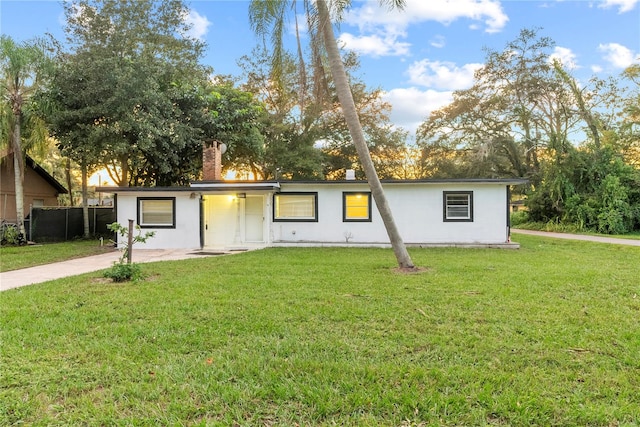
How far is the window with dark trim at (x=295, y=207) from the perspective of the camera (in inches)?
495

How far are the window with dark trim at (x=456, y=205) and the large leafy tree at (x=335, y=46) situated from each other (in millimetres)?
5172

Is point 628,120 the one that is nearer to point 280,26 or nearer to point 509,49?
point 509,49

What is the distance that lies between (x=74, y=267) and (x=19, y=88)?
29.3ft

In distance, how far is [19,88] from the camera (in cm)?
1305

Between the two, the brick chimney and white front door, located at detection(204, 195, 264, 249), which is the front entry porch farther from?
the brick chimney

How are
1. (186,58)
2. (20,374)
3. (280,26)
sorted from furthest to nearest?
1. (186,58)
2. (280,26)
3. (20,374)

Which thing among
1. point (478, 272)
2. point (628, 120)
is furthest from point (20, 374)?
point (628, 120)

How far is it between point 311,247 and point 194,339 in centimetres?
839

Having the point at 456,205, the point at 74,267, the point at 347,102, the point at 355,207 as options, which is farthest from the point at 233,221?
the point at 456,205

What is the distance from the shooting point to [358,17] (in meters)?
8.33

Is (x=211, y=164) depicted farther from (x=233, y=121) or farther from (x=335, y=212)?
(x=335, y=212)

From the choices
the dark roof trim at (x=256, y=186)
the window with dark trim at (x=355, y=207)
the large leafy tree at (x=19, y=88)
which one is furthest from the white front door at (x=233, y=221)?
the large leafy tree at (x=19, y=88)

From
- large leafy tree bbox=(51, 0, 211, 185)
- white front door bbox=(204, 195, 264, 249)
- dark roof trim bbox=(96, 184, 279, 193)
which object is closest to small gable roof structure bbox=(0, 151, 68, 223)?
large leafy tree bbox=(51, 0, 211, 185)

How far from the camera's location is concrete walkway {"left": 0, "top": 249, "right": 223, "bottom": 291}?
272 inches
